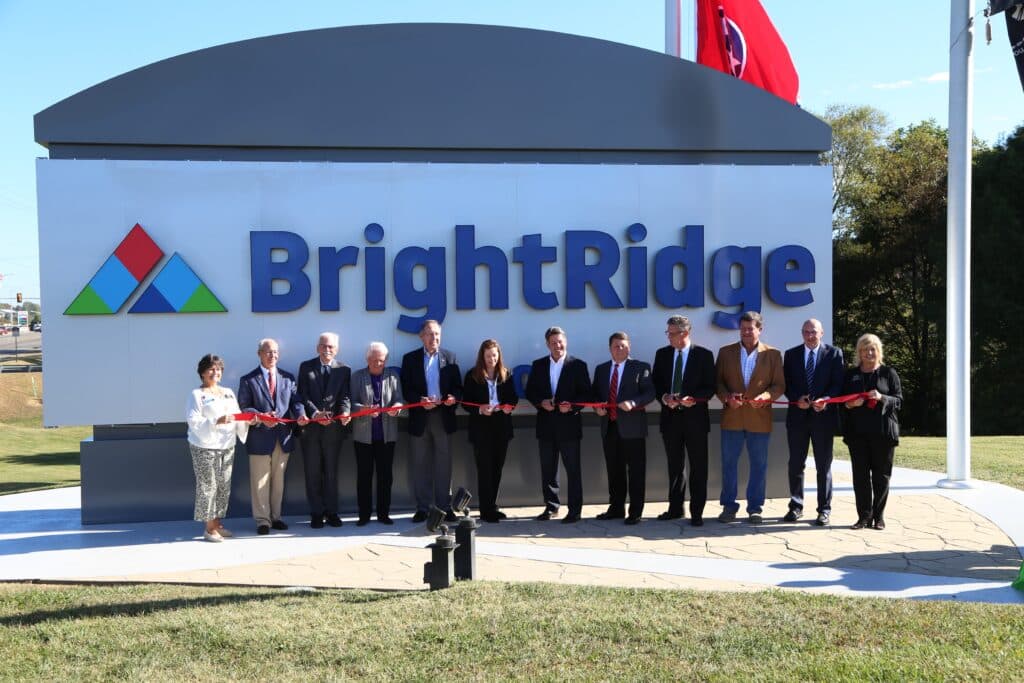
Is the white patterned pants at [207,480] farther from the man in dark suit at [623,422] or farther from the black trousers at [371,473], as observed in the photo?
the man in dark suit at [623,422]

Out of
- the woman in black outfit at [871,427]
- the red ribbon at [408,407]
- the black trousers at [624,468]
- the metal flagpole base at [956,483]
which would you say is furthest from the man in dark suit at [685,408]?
the metal flagpole base at [956,483]

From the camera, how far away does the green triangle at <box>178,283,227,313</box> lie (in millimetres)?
8570

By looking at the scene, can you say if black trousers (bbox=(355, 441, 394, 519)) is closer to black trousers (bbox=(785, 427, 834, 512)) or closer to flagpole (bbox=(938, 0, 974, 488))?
black trousers (bbox=(785, 427, 834, 512))

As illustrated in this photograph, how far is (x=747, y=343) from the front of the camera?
8273 mm

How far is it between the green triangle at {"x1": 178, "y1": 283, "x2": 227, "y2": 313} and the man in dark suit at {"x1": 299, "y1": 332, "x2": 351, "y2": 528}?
3.64 feet

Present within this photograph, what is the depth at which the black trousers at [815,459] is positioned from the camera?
8086 millimetres

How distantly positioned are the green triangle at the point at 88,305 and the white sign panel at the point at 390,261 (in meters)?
0.02

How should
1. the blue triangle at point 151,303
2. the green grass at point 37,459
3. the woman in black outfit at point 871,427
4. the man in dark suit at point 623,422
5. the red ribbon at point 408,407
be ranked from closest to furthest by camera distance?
the woman in black outfit at point 871,427 < the red ribbon at point 408,407 < the man in dark suit at point 623,422 < the blue triangle at point 151,303 < the green grass at point 37,459

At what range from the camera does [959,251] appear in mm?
10180

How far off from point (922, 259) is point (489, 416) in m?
25.9

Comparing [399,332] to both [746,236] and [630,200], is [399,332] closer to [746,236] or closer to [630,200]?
[630,200]

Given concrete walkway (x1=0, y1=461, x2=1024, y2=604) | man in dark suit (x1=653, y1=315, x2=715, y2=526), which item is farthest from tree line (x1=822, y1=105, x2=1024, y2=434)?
man in dark suit (x1=653, y1=315, x2=715, y2=526)

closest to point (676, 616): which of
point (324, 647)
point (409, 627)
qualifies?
point (409, 627)

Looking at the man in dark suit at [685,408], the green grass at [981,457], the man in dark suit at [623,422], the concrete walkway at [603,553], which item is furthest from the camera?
the green grass at [981,457]
